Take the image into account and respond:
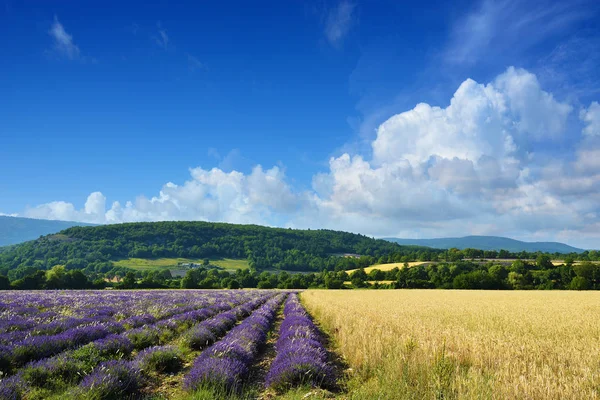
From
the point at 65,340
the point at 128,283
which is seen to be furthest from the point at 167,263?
the point at 65,340

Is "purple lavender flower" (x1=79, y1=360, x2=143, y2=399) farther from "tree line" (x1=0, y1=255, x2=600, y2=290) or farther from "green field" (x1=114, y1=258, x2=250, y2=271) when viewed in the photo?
"green field" (x1=114, y1=258, x2=250, y2=271)

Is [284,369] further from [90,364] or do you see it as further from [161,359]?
[90,364]

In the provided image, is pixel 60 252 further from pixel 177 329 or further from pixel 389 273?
pixel 177 329

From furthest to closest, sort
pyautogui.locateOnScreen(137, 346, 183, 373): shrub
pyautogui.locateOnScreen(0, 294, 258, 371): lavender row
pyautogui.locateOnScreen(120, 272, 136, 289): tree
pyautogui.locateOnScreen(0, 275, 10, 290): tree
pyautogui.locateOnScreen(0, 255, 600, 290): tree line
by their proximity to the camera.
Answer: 1. pyautogui.locateOnScreen(120, 272, 136, 289): tree
2. pyautogui.locateOnScreen(0, 255, 600, 290): tree line
3. pyautogui.locateOnScreen(0, 275, 10, 290): tree
4. pyautogui.locateOnScreen(137, 346, 183, 373): shrub
5. pyautogui.locateOnScreen(0, 294, 258, 371): lavender row

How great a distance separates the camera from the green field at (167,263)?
147 m

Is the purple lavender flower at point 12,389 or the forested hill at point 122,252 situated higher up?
the purple lavender flower at point 12,389

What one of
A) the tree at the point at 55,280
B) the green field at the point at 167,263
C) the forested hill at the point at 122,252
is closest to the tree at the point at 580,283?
the forested hill at the point at 122,252

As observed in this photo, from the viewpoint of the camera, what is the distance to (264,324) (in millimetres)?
15711

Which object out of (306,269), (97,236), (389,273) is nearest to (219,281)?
(389,273)

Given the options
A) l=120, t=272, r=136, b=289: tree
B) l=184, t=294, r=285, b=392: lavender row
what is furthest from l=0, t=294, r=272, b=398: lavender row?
l=120, t=272, r=136, b=289: tree

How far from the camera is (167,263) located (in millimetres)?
160250

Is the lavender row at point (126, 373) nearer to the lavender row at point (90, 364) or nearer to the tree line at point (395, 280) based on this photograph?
the lavender row at point (90, 364)

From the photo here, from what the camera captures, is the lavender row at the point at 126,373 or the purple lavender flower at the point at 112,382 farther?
the lavender row at the point at 126,373

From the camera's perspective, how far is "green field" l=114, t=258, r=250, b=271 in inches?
5792
